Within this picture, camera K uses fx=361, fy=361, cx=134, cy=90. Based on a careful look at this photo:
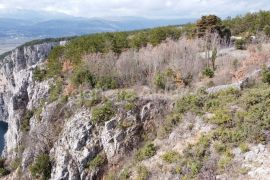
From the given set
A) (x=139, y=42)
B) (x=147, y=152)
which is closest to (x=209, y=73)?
(x=147, y=152)

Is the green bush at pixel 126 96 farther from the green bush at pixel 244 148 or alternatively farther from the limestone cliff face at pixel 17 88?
the limestone cliff face at pixel 17 88

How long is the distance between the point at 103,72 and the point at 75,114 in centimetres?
641

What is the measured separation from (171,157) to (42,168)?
1099cm

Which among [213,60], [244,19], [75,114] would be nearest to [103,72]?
[75,114]

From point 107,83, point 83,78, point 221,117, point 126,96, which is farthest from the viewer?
point 83,78

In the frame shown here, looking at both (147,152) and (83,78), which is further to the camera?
(83,78)

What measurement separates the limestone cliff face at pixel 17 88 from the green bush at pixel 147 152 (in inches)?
780

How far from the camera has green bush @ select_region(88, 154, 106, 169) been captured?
22.0 meters

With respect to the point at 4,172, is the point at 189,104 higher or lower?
higher

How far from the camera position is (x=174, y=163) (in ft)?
58.9

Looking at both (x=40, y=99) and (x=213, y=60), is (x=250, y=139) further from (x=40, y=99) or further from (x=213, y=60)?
(x=40, y=99)

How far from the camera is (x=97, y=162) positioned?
72.1 ft

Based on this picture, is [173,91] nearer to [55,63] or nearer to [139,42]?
[139,42]

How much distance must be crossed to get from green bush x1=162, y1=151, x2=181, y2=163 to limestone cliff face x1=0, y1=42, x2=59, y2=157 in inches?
857
